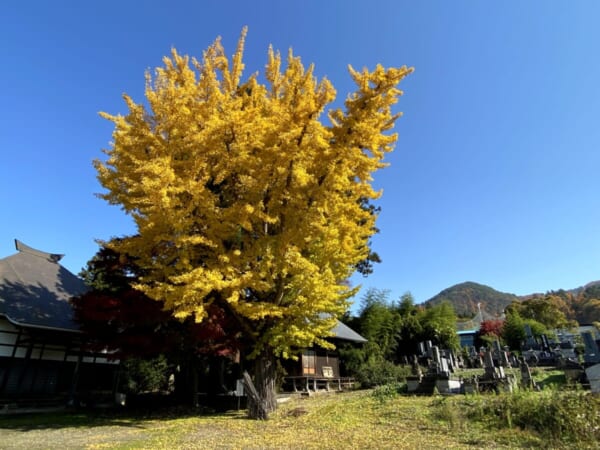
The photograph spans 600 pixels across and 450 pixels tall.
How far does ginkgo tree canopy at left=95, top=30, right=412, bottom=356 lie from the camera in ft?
24.3

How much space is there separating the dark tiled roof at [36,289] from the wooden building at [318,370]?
428 inches

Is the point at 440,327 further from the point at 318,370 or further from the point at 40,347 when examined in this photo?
the point at 40,347

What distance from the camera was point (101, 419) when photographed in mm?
9875

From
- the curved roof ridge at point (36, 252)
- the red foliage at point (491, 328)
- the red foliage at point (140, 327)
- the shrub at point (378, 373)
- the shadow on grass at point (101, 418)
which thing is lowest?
the shadow on grass at point (101, 418)

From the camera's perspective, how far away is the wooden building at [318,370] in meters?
17.8

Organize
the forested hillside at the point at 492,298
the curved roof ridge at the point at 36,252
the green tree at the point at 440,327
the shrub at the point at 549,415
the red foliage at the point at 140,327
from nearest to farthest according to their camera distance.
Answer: the shrub at the point at 549,415
the red foliage at the point at 140,327
the curved roof ridge at the point at 36,252
the green tree at the point at 440,327
the forested hillside at the point at 492,298

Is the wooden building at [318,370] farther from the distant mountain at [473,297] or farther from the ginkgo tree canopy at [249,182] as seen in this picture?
the distant mountain at [473,297]

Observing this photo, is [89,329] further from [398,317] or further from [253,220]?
[398,317]

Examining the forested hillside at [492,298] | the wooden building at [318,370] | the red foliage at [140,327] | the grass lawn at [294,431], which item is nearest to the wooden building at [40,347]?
the red foliage at [140,327]

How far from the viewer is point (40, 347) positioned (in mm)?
13203

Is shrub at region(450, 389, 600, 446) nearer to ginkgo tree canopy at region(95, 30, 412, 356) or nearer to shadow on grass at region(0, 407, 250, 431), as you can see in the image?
ginkgo tree canopy at region(95, 30, 412, 356)

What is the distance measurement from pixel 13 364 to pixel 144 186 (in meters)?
11.2

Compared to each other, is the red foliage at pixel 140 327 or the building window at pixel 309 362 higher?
the red foliage at pixel 140 327

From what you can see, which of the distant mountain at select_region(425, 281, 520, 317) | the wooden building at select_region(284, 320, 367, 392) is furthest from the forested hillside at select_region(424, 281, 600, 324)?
the wooden building at select_region(284, 320, 367, 392)
